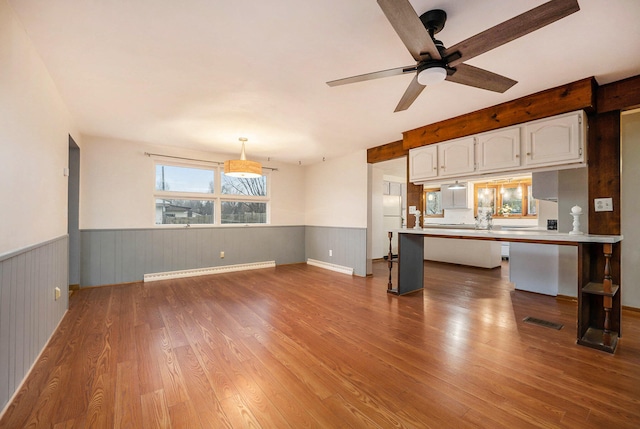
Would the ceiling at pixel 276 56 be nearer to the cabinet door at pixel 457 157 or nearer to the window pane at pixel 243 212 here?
the cabinet door at pixel 457 157

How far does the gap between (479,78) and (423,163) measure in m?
1.89

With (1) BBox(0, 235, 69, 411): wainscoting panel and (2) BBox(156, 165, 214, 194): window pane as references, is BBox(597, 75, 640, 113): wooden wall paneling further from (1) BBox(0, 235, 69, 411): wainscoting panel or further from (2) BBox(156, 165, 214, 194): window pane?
(2) BBox(156, 165, 214, 194): window pane

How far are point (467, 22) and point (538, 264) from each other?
12.0 ft

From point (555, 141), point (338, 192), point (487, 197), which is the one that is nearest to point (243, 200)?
point (338, 192)

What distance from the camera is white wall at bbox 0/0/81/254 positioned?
1607mm

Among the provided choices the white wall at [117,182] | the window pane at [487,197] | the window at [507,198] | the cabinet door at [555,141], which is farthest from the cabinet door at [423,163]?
the window pane at [487,197]

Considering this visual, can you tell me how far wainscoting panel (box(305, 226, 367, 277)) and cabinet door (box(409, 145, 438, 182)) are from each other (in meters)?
1.52

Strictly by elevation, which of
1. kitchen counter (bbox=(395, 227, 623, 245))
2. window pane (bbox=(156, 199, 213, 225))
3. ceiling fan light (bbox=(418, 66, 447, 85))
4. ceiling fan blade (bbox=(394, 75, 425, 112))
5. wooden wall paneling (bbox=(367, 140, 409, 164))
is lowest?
kitchen counter (bbox=(395, 227, 623, 245))

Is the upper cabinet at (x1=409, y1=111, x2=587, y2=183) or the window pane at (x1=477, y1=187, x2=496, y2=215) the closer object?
the upper cabinet at (x1=409, y1=111, x2=587, y2=183)

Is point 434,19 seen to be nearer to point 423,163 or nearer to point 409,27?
point 409,27

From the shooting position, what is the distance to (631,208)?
3.13m

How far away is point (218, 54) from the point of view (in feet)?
6.94

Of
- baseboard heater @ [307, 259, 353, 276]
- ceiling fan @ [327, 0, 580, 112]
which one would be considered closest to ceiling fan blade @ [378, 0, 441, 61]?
ceiling fan @ [327, 0, 580, 112]

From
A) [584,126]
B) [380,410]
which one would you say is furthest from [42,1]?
[584,126]
